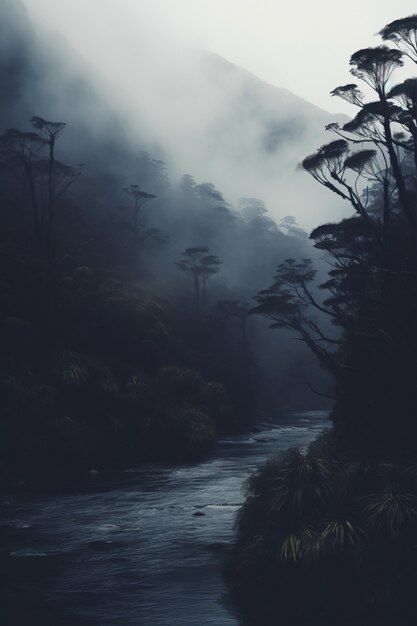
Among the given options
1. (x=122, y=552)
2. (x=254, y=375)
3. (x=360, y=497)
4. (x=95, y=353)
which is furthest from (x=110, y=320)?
(x=360, y=497)

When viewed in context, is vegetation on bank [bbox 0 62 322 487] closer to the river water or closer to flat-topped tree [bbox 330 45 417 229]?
the river water

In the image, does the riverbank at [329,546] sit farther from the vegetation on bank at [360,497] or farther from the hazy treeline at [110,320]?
the hazy treeline at [110,320]

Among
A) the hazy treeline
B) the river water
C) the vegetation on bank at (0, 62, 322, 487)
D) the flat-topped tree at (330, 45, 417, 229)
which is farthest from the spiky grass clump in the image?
the hazy treeline

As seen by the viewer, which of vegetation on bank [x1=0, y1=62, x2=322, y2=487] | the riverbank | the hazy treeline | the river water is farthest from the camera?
the hazy treeline

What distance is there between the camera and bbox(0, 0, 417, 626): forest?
11.1 meters

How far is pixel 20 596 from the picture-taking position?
11.8 m

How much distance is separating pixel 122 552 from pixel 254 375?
38320 millimetres

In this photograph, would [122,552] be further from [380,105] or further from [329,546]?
[380,105]

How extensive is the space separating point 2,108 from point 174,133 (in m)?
55.7

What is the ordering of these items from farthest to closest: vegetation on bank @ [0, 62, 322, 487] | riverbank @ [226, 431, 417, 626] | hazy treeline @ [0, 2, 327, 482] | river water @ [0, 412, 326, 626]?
hazy treeline @ [0, 2, 327, 482] → vegetation on bank @ [0, 62, 322, 487] → river water @ [0, 412, 326, 626] → riverbank @ [226, 431, 417, 626]

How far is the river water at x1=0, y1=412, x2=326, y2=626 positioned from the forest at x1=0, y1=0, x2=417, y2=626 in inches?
13.8

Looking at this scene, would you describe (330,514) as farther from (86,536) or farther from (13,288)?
(13,288)

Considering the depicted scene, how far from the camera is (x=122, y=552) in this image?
14656 millimetres

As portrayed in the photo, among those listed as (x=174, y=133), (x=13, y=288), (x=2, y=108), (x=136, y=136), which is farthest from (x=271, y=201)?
(x=13, y=288)
